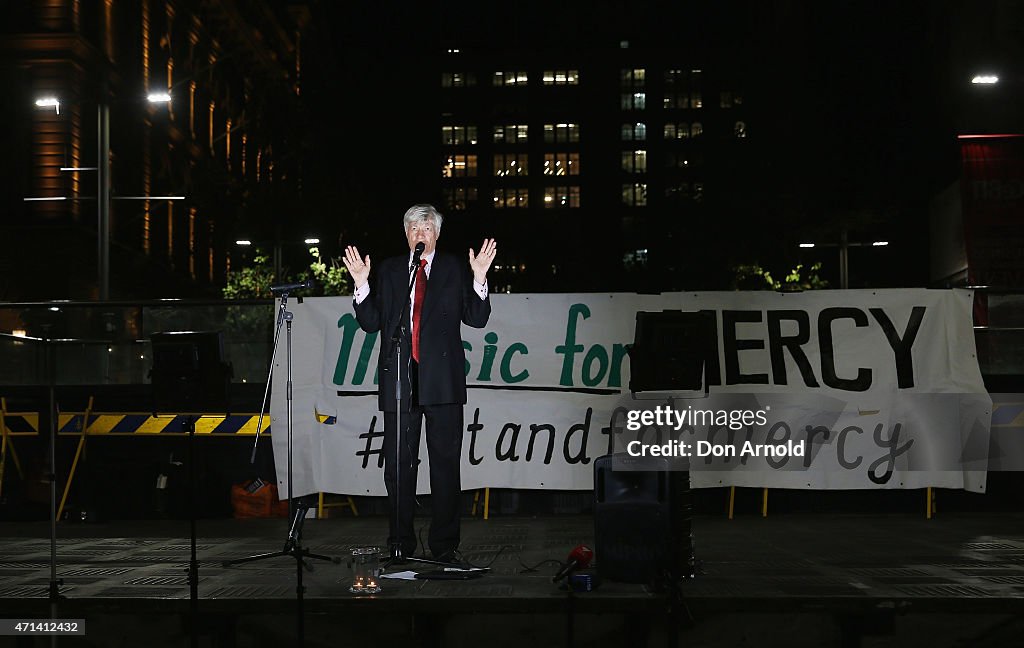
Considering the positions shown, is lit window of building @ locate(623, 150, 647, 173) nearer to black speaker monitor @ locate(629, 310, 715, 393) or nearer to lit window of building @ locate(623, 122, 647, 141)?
lit window of building @ locate(623, 122, 647, 141)

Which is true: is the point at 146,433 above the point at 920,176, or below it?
below

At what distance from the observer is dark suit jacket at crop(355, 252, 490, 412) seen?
24.1 ft

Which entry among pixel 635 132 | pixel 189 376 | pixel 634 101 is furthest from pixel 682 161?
pixel 189 376

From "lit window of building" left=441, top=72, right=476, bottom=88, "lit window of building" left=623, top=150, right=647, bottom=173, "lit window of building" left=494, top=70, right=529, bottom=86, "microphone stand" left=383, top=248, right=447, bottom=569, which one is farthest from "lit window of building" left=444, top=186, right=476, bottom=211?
"microphone stand" left=383, top=248, right=447, bottom=569

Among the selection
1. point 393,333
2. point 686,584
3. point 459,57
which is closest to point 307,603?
point 393,333

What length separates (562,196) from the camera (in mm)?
155000

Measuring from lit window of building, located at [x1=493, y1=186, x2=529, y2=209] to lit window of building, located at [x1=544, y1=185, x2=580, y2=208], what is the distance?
3.30 m

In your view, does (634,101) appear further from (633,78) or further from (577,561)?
(577,561)

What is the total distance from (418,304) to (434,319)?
0.16m

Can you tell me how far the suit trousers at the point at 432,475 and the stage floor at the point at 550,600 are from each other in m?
0.46

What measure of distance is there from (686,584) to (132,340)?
22.5 feet

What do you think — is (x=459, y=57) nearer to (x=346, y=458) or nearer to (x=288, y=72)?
(x=288, y=72)

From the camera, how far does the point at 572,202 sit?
506ft

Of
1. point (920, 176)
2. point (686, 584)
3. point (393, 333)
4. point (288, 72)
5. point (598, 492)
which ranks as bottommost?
point (686, 584)
